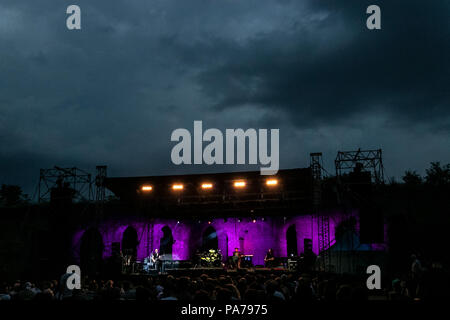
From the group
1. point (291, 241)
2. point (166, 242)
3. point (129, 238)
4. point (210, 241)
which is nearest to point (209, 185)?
point (210, 241)

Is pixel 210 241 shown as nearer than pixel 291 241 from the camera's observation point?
No

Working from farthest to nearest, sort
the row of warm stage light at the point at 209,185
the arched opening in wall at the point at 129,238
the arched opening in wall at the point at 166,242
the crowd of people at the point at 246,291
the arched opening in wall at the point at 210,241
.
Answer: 1. the arched opening in wall at the point at 129,238
2. the arched opening in wall at the point at 210,241
3. the arched opening in wall at the point at 166,242
4. the row of warm stage light at the point at 209,185
5. the crowd of people at the point at 246,291

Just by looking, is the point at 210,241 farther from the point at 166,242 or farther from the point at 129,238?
the point at 129,238

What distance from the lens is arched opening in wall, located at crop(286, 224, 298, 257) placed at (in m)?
24.3

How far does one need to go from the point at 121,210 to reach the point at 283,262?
10.9 m

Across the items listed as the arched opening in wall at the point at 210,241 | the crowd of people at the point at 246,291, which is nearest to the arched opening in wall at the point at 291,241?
the arched opening in wall at the point at 210,241

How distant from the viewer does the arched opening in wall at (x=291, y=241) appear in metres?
24.3

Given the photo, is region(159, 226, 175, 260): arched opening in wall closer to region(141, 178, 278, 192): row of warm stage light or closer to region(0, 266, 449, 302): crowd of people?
region(141, 178, 278, 192): row of warm stage light

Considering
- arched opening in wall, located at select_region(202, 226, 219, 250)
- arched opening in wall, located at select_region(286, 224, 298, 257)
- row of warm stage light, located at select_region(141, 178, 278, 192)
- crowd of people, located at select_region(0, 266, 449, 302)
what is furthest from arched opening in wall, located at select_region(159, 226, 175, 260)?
crowd of people, located at select_region(0, 266, 449, 302)

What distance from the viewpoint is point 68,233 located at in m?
22.3

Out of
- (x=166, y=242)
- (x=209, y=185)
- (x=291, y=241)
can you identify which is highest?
(x=209, y=185)

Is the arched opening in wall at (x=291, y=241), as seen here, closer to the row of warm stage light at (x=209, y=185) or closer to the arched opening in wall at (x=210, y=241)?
the row of warm stage light at (x=209, y=185)

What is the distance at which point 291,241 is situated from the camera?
966 inches

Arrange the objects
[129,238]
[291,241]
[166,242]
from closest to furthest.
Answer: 1. [291,241]
2. [166,242]
3. [129,238]
